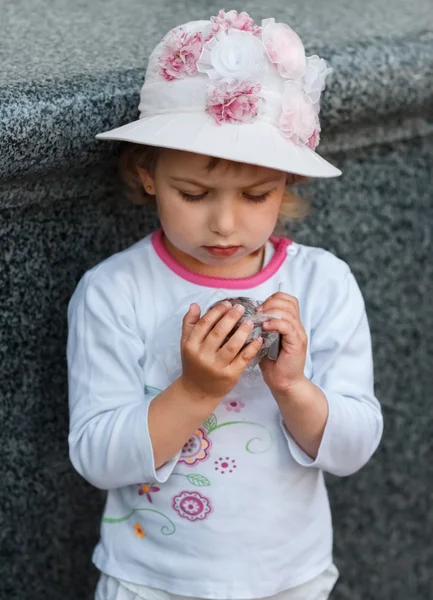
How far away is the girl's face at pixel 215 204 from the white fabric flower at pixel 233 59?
0.14 m

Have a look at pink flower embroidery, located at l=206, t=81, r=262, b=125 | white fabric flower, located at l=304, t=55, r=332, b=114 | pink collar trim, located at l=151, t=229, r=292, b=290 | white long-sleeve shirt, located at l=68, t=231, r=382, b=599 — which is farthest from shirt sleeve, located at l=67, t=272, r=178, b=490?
white fabric flower, located at l=304, t=55, r=332, b=114

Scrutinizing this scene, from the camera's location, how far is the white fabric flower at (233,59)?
6.15 ft

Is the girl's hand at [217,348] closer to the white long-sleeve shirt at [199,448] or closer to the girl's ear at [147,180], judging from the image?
the white long-sleeve shirt at [199,448]

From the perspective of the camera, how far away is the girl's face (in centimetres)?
193

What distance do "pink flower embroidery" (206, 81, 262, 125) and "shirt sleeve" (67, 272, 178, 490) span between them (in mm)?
375

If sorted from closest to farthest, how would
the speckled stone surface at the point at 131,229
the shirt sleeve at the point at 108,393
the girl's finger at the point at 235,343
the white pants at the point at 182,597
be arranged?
the girl's finger at the point at 235,343 < the shirt sleeve at the point at 108,393 < the white pants at the point at 182,597 < the speckled stone surface at the point at 131,229

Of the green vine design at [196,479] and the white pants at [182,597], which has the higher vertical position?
the green vine design at [196,479]

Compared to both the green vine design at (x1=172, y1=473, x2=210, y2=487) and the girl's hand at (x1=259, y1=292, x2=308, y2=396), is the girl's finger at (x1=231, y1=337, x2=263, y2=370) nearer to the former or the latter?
the girl's hand at (x1=259, y1=292, x2=308, y2=396)

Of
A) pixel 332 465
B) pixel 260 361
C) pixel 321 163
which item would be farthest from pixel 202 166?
pixel 332 465

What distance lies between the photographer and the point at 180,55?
1.94 meters

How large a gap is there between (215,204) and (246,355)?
0.88ft

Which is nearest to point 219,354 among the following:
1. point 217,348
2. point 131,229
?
point 217,348

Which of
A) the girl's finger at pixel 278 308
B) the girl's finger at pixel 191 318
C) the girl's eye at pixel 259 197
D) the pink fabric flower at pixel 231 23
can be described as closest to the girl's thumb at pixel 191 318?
the girl's finger at pixel 191 318

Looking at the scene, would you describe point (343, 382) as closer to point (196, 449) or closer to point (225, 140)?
point (196, 449)
